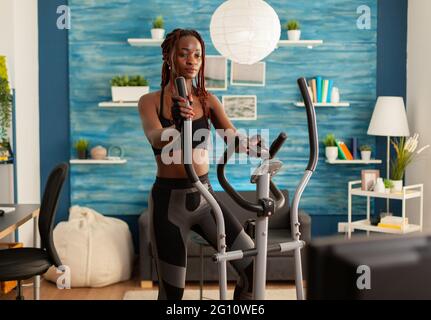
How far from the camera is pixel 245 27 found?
10.5ft

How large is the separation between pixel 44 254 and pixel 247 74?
96.5 inches

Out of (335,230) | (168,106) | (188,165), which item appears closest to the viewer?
(188,165)

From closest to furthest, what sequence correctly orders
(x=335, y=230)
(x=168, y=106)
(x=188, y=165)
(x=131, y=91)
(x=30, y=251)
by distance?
(x=188, y=165), (x=168, y=106), (x=30, y=251), (x=131, y=91), (x=335, y=230)

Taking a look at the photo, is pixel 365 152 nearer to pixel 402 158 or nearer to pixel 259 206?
pixel 402 158

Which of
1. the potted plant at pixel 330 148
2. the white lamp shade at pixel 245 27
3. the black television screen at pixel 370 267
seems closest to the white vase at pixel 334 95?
the potted plant at pixel 330 148

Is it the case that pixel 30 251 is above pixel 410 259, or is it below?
below

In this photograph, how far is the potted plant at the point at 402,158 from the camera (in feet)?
15.5

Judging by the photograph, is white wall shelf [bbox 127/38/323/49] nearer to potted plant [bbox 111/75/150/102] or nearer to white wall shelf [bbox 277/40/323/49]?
white wall shelf [bbox 277/40/323/49]

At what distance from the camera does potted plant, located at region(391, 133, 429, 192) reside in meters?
4.71

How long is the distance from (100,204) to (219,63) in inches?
56.4

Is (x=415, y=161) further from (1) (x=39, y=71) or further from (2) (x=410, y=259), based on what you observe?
(2) (x=410, y=259)

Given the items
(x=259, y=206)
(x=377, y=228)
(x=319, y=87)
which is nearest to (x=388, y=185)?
(x=377, y=228)
